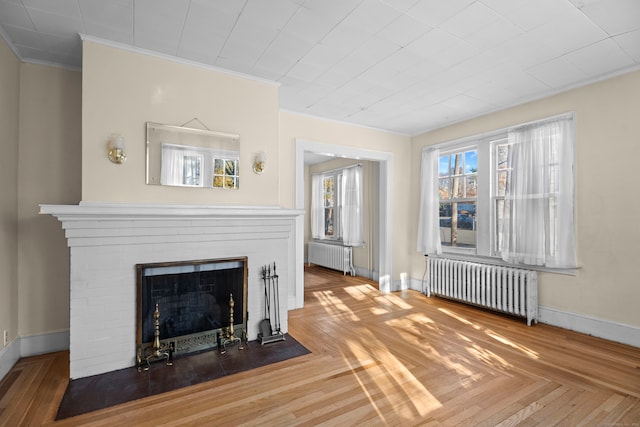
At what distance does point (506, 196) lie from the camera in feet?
13.5

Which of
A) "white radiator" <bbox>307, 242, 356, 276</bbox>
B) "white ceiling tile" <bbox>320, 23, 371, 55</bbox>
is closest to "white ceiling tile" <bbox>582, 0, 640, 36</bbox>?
"white ceiling tile" <bbox>320, 23, 371, 55</bbox>

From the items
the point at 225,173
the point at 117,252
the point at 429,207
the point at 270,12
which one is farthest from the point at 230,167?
the point at 429,207

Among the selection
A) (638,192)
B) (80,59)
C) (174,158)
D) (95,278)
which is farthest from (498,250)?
(80,59)

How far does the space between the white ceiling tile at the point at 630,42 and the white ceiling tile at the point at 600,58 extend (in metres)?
0.03

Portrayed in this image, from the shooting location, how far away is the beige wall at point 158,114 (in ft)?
8.73

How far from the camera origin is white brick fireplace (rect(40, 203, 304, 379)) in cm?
253

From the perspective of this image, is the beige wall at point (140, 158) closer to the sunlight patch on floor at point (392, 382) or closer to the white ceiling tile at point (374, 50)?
the white ceiling tile at point (374, 50)

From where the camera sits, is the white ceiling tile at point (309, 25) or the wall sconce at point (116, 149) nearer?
the white ceiling tile at point (309, 25)

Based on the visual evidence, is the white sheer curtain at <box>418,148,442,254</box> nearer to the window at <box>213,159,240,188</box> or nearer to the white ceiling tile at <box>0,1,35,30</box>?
the window at <box>213,159,240,188</box>

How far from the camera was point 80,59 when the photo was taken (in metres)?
2.95

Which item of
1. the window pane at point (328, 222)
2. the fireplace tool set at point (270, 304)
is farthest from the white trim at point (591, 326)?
the window pane at point (328, 222)

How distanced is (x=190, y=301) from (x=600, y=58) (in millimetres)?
4427

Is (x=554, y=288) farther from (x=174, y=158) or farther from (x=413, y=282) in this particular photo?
(x=174, y=158)

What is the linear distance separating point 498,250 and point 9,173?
5.38 meters
